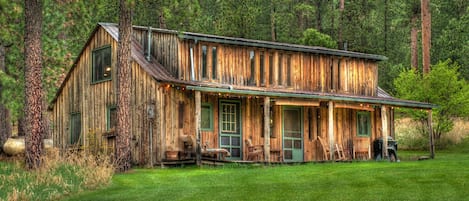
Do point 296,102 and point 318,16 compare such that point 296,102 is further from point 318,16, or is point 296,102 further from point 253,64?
point 318,16

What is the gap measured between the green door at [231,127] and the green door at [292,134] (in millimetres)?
2463

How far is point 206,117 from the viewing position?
89.9ft

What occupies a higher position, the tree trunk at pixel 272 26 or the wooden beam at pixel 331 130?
the tree trunk at pixel 272 26


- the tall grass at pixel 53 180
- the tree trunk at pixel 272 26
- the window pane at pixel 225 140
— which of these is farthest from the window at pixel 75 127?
the tree trunk at pixel 272 26

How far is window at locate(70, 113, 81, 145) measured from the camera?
29844 millimetres

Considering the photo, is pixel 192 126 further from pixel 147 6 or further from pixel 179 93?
pixel 147 6

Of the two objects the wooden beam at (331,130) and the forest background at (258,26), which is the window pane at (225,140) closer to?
the wooden beam at (331,130)

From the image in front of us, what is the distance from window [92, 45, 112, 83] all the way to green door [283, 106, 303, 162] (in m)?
7.40

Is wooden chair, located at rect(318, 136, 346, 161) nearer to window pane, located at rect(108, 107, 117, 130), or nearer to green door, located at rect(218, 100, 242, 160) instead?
green door, located at rect(218, 100, 242, 160)

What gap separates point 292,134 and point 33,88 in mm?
12548

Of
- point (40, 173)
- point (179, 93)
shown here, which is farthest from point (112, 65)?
point (40, 173)

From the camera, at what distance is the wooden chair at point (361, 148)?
1259 inches

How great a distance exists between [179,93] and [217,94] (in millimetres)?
1394

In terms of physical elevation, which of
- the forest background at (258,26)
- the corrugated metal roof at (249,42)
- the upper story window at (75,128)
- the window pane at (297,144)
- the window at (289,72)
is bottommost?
the window pane at (297,144)
